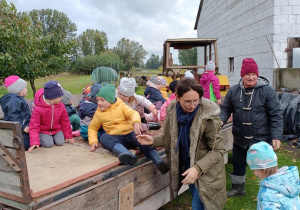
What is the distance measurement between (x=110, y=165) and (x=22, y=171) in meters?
0.90

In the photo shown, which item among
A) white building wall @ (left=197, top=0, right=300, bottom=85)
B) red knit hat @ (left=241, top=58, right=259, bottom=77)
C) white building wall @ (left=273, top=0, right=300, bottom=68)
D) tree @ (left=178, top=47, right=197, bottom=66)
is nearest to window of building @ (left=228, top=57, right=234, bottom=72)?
white building wall @ (left=197, top=0, right=300, bottom=85)

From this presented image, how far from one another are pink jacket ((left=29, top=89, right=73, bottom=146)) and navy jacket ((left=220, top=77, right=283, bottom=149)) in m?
2.14

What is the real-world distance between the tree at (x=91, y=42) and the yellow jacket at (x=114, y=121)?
5284 cm

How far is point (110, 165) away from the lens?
2746mm

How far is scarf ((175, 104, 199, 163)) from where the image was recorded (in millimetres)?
2469

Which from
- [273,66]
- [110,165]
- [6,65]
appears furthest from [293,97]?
[6,65]

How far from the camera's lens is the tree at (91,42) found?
55094mm

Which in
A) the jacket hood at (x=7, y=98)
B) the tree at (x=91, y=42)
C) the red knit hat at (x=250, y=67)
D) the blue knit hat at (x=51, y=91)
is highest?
the tree at (x=91, y=42)

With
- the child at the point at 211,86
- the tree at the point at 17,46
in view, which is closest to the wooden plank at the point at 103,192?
the child at the point at 211,86

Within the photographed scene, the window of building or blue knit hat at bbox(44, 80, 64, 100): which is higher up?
the window of building

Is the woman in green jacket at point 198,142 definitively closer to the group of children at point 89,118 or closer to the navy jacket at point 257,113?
the group of children at point 89,118

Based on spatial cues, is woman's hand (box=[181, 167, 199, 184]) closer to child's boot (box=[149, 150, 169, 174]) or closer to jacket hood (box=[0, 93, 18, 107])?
child's boot (box=[149, 150, 169, 174])

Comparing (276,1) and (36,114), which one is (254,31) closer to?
(276,1)

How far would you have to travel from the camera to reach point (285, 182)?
1.98m
